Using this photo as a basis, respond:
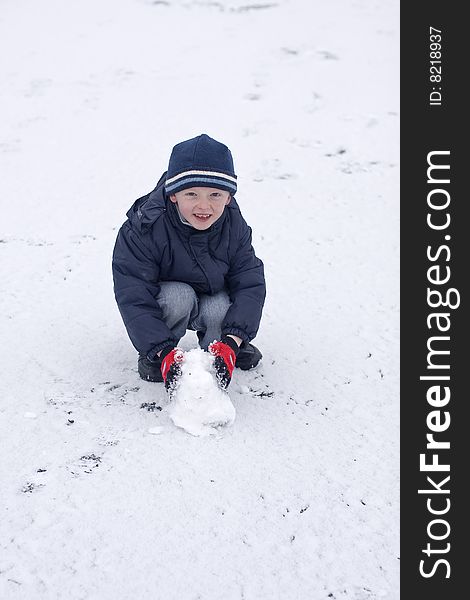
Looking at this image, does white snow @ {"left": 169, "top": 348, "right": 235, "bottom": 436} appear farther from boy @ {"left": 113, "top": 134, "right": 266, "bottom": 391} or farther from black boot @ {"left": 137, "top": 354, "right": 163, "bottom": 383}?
black boot @ {"left": 137, "top": 354, "right": 163, "bottom": 383}

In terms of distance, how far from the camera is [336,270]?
3779mm

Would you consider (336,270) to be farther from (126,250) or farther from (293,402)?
(126,250)

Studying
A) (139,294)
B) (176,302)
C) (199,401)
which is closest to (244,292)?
(176,302)

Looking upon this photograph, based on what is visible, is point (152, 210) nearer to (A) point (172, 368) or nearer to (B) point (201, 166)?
(B) point (201, 166)

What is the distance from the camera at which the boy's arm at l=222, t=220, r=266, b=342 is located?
8.22ft

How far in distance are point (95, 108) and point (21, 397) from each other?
4.26 meters

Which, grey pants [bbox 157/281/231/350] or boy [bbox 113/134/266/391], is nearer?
boy [bbox 113/134/266/391]

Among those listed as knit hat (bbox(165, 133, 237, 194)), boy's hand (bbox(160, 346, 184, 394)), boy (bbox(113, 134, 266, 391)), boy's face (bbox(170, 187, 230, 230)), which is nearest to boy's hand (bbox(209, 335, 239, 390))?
boy (bbox(113, 134, 266, 391))

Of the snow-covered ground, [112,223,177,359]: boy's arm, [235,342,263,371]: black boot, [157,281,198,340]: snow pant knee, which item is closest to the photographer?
the snow-covered ground

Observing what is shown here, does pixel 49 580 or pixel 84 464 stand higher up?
pixel 84 464

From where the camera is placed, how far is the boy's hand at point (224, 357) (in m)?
2.32

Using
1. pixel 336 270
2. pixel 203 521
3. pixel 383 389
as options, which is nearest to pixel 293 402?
Answer: pixel 383 389

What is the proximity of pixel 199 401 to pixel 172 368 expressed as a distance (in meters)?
0.14

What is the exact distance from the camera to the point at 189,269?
8.40ft
